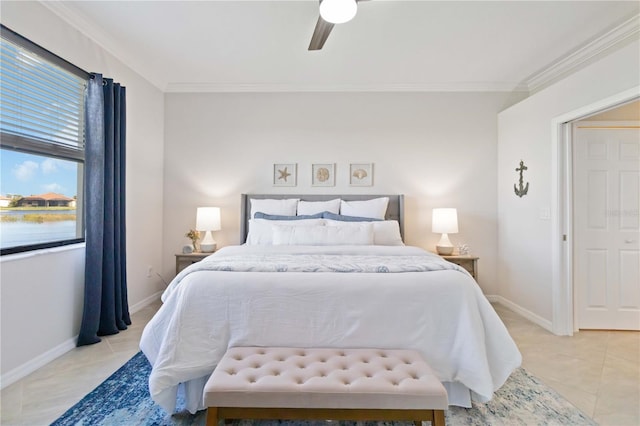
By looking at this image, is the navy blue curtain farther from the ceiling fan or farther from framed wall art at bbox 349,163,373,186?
framed wall art at bbox 349,163,373,186

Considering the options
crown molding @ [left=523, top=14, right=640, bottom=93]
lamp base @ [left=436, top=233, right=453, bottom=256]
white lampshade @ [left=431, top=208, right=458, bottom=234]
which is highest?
crown molding @ [left=523, top=14, right=640, bottom=93]

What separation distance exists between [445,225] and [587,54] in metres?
2.16

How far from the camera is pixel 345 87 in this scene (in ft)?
12.4

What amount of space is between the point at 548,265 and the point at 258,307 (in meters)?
3.00

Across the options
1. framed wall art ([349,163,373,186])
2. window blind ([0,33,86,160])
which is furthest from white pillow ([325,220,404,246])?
window blind ([0,33,86,160])

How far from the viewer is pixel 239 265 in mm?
1872

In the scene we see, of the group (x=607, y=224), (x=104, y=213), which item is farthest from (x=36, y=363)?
(x=607, y=224)

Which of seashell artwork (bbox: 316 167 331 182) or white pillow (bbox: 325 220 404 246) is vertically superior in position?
seashell artwork (bbox: 316 167 331 182)

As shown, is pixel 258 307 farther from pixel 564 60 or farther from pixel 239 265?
pixel 564 60

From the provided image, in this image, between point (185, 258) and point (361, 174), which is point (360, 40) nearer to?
point (361, 174)

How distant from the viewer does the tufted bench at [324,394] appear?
1.24 meters

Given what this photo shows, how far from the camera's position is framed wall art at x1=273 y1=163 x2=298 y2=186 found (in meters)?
3.85

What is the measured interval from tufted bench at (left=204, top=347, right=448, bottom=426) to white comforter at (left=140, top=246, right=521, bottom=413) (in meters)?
0.27

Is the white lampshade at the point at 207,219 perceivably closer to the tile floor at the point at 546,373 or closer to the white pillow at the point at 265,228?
the white pillow at the point at 265,228
